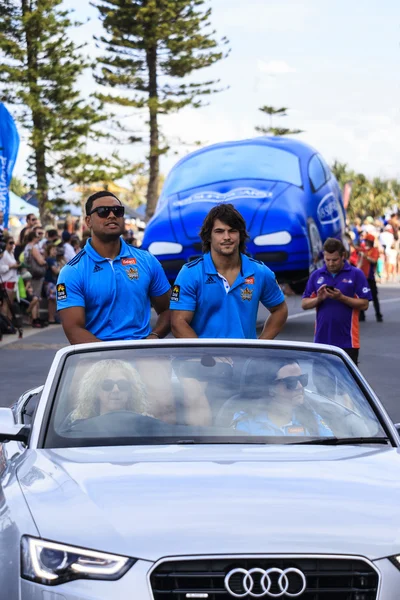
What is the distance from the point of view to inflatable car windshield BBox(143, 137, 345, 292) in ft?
65.4

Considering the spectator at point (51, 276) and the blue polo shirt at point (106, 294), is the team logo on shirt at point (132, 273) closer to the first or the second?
the blue polo shirt at point (106, 294)

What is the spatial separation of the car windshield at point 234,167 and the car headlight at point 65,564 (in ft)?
56.2

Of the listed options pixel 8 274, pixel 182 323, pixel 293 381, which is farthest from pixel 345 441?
pixel 8 274

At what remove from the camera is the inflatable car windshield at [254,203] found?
19.9 metres

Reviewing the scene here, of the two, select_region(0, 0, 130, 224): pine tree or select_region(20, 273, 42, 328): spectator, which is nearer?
select_region(20, 273, 42, 328): spectator

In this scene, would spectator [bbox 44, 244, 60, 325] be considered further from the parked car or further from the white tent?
the parked car

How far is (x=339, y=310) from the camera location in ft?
34.9

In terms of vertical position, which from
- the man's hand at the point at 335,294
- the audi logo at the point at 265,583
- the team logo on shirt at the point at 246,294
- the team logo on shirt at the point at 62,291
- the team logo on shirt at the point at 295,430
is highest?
the team logo on shirt at the point at 62,291

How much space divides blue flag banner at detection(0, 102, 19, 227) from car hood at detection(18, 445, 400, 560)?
65.9 feet

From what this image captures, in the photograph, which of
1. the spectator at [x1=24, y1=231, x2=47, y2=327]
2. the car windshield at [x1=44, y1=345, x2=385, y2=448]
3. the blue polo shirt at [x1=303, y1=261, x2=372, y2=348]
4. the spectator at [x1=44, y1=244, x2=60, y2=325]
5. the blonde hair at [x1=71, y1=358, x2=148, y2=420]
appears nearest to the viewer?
the car windshield at [x1=44, y1=345, x2=385, y2=448]

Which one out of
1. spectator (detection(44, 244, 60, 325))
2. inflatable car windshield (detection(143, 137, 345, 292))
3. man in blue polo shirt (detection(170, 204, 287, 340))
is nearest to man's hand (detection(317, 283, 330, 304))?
man in blue polo shirt (detection(170, 204, 287, 340))

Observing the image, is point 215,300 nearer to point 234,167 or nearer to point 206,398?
point 206,398

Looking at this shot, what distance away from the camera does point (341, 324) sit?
10.6m

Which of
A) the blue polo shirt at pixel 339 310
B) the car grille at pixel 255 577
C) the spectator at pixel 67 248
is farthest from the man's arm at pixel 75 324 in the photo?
the spectator at pixel 67 248
